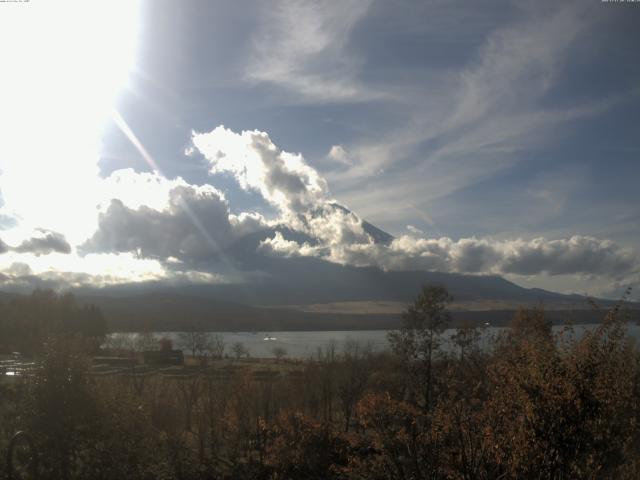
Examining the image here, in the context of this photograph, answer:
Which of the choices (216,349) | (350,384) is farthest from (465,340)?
(216,349)

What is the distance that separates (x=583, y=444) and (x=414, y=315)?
27.2 metres

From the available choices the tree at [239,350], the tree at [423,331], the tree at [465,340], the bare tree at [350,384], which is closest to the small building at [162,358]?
the tree at [239,350]

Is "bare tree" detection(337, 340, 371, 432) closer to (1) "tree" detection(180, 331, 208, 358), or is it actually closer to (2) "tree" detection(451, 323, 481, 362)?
(2) "tree" detection(451, 323, 481, 362)

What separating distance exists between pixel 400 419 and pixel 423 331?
20.4 m

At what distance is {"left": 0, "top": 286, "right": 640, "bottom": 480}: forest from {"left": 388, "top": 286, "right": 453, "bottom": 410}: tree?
9cm

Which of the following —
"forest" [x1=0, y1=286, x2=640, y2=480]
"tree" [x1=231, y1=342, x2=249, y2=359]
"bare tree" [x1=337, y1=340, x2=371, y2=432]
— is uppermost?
"forest" [x1=0, y1=286, x2=640, y2=480]

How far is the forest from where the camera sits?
10484mm

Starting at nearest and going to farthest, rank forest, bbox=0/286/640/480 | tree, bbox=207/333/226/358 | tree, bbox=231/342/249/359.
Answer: forest, bbox=0/286/640/480, tree, bbox=207/333/226/358, tree, bbox=231/342/249/359

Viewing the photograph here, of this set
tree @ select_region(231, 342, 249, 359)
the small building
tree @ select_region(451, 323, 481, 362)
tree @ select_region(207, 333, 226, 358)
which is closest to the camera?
tree @ select_region(451, 323, 481, 362)

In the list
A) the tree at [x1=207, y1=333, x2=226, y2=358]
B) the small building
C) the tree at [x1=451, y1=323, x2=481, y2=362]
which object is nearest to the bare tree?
the tree at [x1=451, y1=323, x2=481, y2=362]

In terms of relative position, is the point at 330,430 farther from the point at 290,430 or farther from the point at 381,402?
the point at 381,402

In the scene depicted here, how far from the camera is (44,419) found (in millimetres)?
19234

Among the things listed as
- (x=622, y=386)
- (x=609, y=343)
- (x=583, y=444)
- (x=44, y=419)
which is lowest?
(x=44, y=419)

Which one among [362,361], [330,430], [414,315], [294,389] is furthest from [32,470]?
[362,361]
